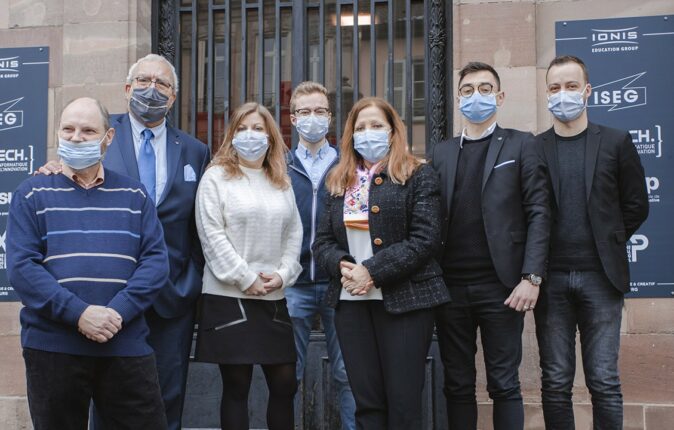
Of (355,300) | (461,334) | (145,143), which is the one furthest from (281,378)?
(145,143)

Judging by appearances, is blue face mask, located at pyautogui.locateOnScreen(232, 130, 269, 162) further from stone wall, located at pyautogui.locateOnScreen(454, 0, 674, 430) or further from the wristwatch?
stone wall, located at pyautogui.locateOnScreen(454, 0, 674, 430)

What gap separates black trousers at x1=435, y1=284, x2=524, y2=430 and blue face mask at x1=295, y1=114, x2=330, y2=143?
4.04 feet

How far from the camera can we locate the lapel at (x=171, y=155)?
4.30m

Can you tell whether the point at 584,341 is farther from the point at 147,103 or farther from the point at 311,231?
the point at 147,103

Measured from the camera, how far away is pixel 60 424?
11.4 ft

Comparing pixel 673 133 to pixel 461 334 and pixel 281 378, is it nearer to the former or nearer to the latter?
pixel 461 334

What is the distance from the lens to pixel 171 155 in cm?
440

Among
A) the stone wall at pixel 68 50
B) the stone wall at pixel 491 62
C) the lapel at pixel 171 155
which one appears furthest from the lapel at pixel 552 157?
the stone wall at pixel 68 50

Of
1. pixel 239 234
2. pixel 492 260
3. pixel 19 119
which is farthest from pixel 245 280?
pixel 19 119

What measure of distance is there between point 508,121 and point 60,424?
3673 mm

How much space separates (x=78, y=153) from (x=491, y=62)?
329 centimetres

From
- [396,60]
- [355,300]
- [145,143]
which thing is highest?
[396,60]

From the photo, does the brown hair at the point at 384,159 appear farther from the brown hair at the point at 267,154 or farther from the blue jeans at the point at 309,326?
the blue jeans at the point at 309,326

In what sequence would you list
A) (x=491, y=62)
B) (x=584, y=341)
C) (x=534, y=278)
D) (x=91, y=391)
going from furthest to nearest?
(x=491, y=62), (x=584, y=341), (x=534, y=278), (x=91, y=391)
